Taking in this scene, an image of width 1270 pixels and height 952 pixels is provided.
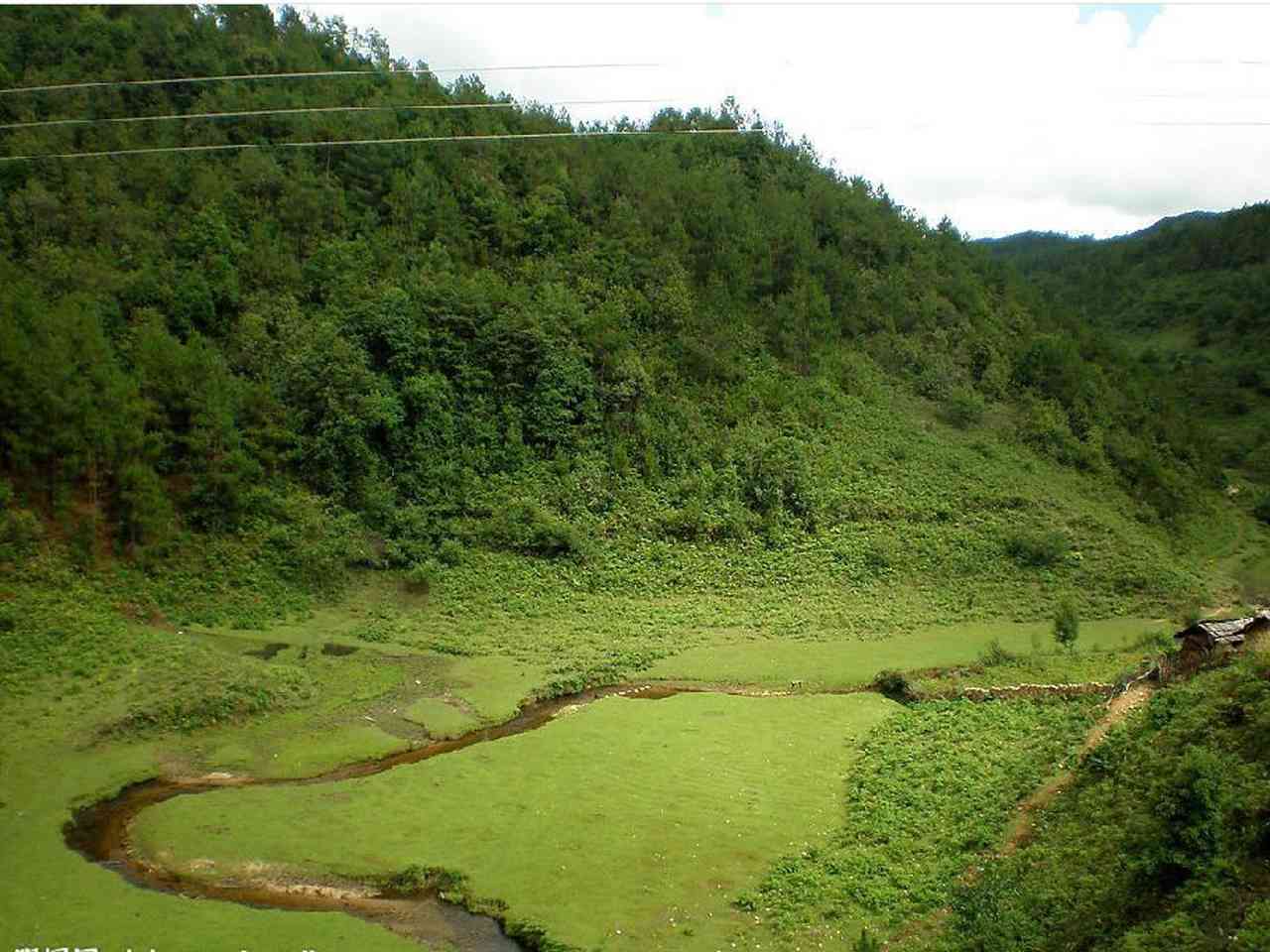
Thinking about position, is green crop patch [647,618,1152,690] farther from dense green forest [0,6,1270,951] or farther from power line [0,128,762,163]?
power line [0,128,762,163]

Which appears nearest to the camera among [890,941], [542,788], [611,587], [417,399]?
[890,941]

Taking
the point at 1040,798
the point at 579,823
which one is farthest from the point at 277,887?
the point at 1040,798

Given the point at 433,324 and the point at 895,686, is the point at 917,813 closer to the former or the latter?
the point at 895,686

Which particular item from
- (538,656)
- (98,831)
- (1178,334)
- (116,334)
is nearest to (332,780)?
(98,831)

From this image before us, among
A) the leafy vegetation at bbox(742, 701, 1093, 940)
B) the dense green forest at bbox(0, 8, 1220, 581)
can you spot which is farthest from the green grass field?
the dense green forest at bbox(0, 8, 1220, 581)

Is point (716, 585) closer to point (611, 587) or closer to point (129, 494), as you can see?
point (611, 587)

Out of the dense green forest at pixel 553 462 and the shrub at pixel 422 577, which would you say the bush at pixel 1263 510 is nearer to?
the dense green forest at pixel 553 462

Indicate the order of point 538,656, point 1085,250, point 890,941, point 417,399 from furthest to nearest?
1. point 1085,250
2. point 417,399
3. point 538,656
4. point 890,941

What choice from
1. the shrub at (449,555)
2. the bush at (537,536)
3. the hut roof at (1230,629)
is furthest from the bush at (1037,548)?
the shrub at (449,555)
